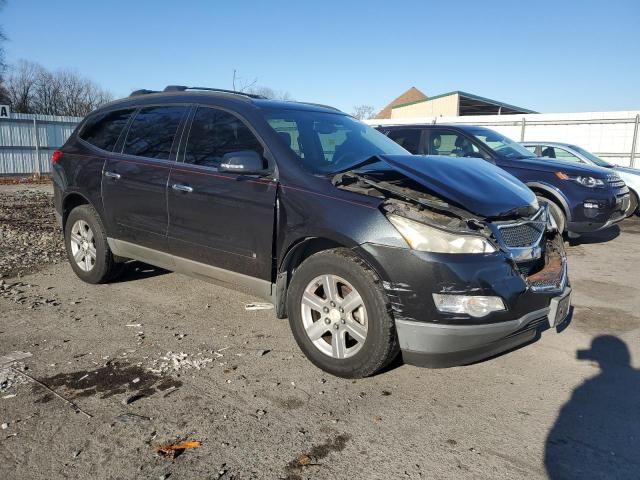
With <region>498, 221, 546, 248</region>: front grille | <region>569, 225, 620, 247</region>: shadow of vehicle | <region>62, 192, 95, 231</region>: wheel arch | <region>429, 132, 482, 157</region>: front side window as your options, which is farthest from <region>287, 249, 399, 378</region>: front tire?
<region>569, 225, 620, 247</region>: shadow of vehicle

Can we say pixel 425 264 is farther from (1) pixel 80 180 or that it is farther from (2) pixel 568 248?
(2) pixel 568 248

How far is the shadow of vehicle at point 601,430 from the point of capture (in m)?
2.57

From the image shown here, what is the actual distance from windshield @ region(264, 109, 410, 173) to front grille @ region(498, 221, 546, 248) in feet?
4.13

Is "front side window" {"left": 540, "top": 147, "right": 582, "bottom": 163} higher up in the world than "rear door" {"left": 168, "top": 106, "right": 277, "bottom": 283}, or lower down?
higher up

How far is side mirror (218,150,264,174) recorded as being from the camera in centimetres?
373

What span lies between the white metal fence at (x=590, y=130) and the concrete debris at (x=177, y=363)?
47.2ft

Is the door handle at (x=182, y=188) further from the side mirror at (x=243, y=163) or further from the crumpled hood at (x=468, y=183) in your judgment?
the crumpled hood at (x=468, y=183)

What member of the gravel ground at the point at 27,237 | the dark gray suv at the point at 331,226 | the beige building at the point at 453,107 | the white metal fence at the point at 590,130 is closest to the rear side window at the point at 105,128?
the dark gray suv at the point at 331,226

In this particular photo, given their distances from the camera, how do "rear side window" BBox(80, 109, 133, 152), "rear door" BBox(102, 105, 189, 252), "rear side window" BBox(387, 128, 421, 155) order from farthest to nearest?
1. "rear side window" BBox(387, 128, 421, 155)
2. "rear side window" BBox(80, 109, 133, 152)
3. "rear door" BBox(102, 105, 189, 252)

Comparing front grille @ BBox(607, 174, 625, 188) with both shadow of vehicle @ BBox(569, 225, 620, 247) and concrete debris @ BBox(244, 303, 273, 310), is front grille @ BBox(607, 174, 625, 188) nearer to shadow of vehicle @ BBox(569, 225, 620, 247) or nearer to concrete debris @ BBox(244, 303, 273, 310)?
shadow of vehicle @ BBox(569, 225, 620, 247)

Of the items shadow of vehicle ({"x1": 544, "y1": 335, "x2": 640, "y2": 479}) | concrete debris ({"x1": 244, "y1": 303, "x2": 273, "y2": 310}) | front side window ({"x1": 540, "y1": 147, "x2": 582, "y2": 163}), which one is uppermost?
front side window ({"x1": 540, "y1": 147, "x2": 582, "y2": 163})

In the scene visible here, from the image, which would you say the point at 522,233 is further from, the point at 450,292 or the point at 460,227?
the point at 450,292

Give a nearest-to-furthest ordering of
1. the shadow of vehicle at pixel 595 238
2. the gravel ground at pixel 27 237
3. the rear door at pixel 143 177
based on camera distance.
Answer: the rear door at pixel 143 177 < the gravel ground at pixel 27 237 < the shadow of vehicle at pixel 595 238

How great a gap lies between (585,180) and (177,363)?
6725mm
